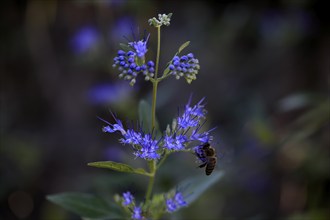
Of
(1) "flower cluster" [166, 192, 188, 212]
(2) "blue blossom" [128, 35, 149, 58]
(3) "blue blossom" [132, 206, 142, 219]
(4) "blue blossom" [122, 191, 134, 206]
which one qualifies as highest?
(2) "blue blossom" [128, 35, 149, 58]

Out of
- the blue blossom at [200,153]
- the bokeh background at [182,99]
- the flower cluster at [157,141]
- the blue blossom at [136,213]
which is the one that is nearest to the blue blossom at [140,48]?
the flower cluster at [157,141]

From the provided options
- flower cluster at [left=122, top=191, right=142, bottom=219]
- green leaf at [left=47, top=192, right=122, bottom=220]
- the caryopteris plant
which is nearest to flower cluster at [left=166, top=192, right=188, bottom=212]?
the caryopteris plant

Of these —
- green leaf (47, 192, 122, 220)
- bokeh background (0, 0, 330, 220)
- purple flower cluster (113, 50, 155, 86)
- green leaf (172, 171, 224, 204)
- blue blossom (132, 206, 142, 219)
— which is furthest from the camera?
bokeh background (0, 0, 330, 220)

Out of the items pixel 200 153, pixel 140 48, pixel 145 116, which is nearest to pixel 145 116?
pixel 145 116

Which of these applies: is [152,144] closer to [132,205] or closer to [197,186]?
[132,205]

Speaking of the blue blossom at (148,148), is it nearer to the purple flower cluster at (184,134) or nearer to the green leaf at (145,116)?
the purple flower cluster at (184,134)

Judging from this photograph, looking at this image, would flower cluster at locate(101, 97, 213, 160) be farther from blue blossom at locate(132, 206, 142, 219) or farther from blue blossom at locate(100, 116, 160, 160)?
blue blossom at locate(132, 206, 142, 219)

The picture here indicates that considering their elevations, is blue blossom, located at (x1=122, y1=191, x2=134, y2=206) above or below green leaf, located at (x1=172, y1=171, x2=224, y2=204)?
below
